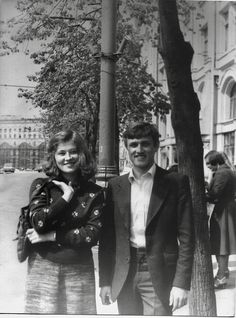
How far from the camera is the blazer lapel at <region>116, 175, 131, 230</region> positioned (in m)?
2.23

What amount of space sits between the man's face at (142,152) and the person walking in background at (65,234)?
0.24 metres

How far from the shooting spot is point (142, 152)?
2217mm

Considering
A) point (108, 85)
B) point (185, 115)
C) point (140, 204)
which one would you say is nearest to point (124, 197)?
point (140, 204)

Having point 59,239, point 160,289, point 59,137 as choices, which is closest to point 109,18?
point 59,137

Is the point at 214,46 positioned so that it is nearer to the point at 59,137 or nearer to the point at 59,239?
the point at 59,137

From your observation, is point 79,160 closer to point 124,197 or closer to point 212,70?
point 124,197

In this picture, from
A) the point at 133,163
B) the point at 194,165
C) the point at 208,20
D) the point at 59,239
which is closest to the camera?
the point at 59,239

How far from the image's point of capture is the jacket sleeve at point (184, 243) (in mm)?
2121

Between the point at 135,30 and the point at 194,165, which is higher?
the point at 135,30

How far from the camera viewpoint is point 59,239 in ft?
6.91

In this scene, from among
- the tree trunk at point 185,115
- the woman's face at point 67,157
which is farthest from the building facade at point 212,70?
the woman's face at point 67,157

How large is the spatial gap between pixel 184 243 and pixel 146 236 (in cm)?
20

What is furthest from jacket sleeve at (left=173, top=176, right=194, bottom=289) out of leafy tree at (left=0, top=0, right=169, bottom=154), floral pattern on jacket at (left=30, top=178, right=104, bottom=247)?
leafy tree at (left=0, top=0, right=169, bottom=154)

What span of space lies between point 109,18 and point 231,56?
0.92m
